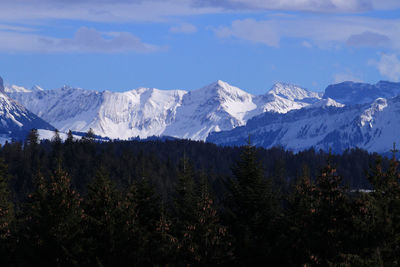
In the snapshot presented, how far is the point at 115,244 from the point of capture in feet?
159

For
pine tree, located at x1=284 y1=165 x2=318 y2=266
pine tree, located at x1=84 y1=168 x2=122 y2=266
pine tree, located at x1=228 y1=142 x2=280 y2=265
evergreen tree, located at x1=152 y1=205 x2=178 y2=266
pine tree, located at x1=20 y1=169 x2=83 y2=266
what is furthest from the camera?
pine tree, located at x1=228 y1=142 x2=280 y2=265

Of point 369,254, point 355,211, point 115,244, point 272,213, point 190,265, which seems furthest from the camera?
point 272,213

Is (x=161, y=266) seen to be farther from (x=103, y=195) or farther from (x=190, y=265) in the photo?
(x=103, y=195)

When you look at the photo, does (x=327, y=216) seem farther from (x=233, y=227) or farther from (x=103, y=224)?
(x=103, y=224)

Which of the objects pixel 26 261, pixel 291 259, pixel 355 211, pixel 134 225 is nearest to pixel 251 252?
pixel 291 259

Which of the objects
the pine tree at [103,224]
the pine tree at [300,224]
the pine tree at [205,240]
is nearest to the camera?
the pine tree at [300,224]

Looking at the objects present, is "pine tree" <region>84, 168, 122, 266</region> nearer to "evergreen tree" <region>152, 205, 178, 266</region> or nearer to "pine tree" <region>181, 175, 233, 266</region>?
"evergreen tree" <region>152, 205, 178, 266</region>

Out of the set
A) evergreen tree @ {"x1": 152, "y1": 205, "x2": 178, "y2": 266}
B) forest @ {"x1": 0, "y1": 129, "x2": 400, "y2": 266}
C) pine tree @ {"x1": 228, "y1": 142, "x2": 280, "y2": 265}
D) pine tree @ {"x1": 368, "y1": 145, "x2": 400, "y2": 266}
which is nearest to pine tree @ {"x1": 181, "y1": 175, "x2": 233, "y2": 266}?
forest @ {"x1": 0, "y1": 129, "x2": 400, "y2": 266}

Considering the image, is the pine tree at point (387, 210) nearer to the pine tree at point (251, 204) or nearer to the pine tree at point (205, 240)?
the pine tree at point (205, 240)

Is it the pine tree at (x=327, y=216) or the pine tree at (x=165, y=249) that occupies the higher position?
the pine tree at (x=327, y=216)

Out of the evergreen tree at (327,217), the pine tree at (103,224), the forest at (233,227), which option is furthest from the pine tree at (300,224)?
the pine tree at (103,224)

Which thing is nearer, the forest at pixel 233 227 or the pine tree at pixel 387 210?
the pine tree at pixel 387 210

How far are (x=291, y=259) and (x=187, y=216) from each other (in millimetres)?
Result: 8201

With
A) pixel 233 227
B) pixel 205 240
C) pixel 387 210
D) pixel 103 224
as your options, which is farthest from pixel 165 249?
pixel 387 210
